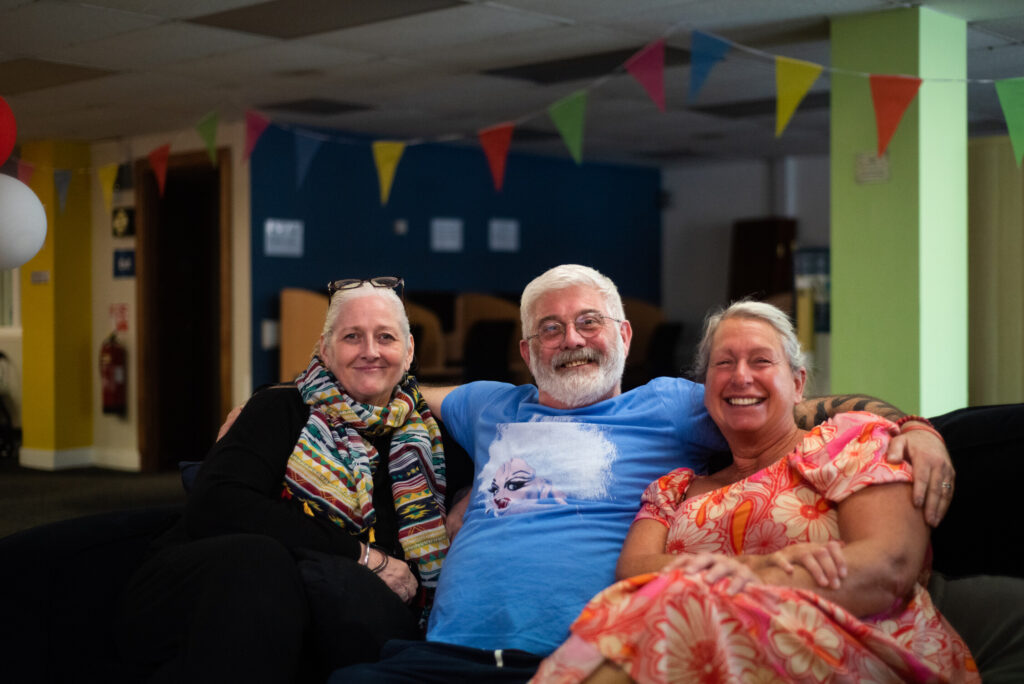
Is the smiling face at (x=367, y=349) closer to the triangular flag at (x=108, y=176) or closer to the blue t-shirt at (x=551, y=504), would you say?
the blue t-shirt at (x=551, y=504)

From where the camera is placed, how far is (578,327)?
2.46 meters

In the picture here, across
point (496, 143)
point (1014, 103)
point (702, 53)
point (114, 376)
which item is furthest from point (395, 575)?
point (114, 376)

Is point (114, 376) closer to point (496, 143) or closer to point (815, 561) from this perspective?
point (496, 143)

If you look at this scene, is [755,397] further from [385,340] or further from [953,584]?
[385,340]

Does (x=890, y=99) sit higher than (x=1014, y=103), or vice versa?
(x=890, y=99)

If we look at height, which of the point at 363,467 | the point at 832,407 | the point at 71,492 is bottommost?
the point at 71,492

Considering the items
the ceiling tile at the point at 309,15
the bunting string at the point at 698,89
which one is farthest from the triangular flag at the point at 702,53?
the ceiling tile at the point at 309,15

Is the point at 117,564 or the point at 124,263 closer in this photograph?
the point at 117,564

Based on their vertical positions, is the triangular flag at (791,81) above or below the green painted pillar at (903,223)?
above

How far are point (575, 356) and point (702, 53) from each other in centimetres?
313

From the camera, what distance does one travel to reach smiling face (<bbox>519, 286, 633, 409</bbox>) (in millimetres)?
2426

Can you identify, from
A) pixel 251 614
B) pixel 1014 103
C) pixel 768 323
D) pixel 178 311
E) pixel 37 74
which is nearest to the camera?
pixel 251 614

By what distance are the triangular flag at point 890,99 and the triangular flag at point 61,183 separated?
5.67 m

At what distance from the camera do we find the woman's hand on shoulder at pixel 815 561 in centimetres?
177
